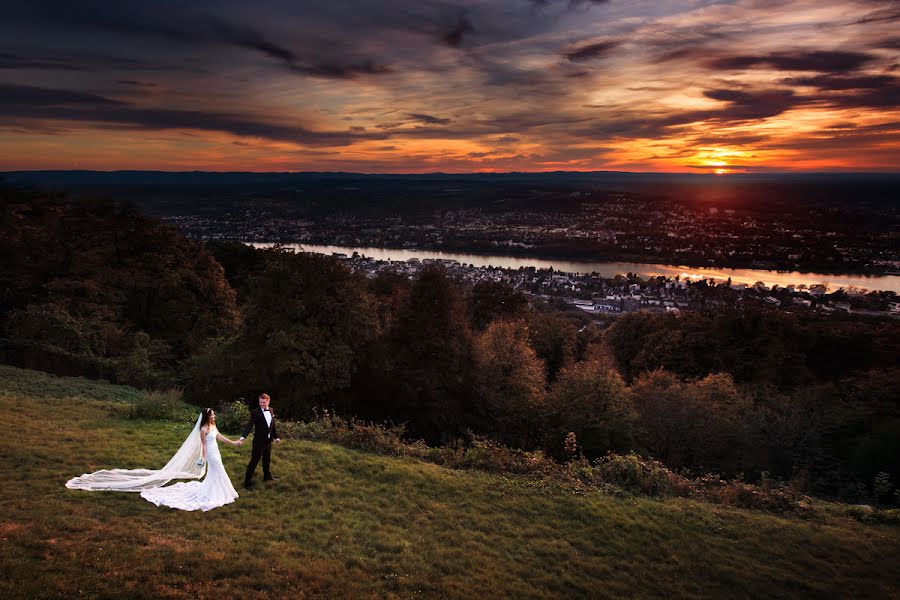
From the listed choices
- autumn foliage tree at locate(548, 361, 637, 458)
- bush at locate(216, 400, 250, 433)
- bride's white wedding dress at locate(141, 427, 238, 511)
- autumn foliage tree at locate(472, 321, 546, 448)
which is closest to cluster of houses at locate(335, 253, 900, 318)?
autumn foliage tree at locate(472, 321, 546, 448)

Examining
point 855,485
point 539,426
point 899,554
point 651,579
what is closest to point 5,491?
point 651,579

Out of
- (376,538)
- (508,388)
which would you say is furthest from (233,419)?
(508,388)

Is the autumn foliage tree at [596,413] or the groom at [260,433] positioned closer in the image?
the groom at [260,433]

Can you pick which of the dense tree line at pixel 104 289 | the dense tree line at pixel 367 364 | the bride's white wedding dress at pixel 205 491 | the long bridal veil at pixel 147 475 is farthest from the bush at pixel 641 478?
the dense tree line at pixel 104 289

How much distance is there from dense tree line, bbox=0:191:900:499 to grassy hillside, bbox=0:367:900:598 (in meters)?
5.64

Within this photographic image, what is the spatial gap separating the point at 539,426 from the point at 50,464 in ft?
59.6

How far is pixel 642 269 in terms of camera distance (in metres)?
124

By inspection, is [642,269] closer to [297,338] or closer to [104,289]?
[297,338]

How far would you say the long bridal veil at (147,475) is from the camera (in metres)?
9.05

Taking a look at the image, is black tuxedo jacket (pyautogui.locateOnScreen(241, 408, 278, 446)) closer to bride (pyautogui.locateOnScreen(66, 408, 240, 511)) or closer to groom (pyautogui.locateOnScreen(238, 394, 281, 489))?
groom (pyautogui.locateOnScreen(238, 394, 281, 489))

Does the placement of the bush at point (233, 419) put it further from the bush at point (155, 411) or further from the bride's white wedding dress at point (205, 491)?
the bride's white wedding dress at point (205, 491)

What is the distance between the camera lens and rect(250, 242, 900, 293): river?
87925mm

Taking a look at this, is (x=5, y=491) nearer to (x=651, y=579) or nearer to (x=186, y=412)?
(x=186, y=412)

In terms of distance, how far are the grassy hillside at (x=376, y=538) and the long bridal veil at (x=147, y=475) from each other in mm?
309
